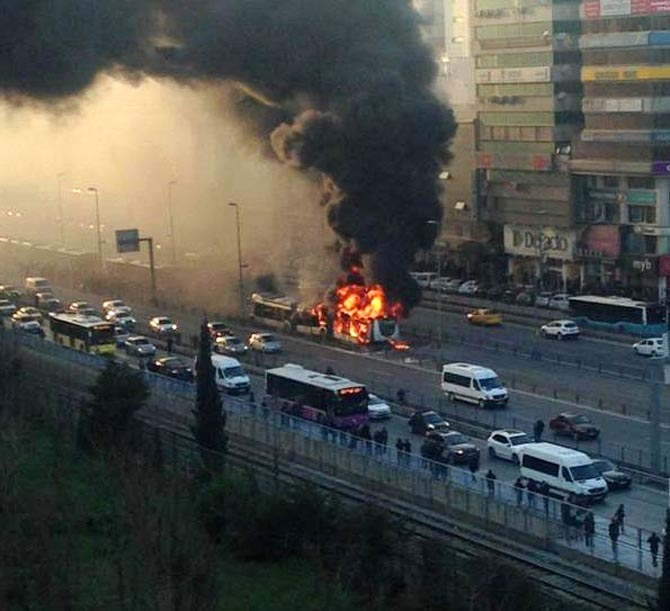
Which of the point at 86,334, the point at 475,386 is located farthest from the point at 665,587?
the point at 86,334

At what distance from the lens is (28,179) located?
62.5 m

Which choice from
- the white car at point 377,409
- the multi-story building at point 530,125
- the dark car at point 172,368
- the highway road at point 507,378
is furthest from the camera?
the multi-story building at point 530,125

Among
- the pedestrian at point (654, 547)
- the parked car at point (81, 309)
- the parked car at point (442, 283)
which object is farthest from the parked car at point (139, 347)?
the pedestrian at point (654, 547)

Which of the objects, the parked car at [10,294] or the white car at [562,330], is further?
the parked car at [10,294]

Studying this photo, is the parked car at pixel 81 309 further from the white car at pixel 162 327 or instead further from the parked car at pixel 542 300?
the parked car at pixel 542 300

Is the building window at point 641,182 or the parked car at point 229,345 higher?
→ the building window at point 641,182

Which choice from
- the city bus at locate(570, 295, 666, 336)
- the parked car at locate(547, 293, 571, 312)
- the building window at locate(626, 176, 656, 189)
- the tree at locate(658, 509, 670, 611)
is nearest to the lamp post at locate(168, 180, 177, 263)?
the parked car at locate(547, 293, 571, 312)

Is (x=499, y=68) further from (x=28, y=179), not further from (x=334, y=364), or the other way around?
(x=28, y=179)

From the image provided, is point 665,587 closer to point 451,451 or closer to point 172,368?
point 451,451

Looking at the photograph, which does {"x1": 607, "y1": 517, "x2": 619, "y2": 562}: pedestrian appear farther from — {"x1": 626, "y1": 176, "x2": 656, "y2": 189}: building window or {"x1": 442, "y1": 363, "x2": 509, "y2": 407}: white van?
{"x1": 626, "y1": 176, "x2": 656, "y2": 189}: building window

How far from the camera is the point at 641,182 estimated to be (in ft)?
122

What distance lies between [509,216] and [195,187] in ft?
39.1

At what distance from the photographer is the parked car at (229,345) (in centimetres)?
3030

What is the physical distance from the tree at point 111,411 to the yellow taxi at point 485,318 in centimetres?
1522
